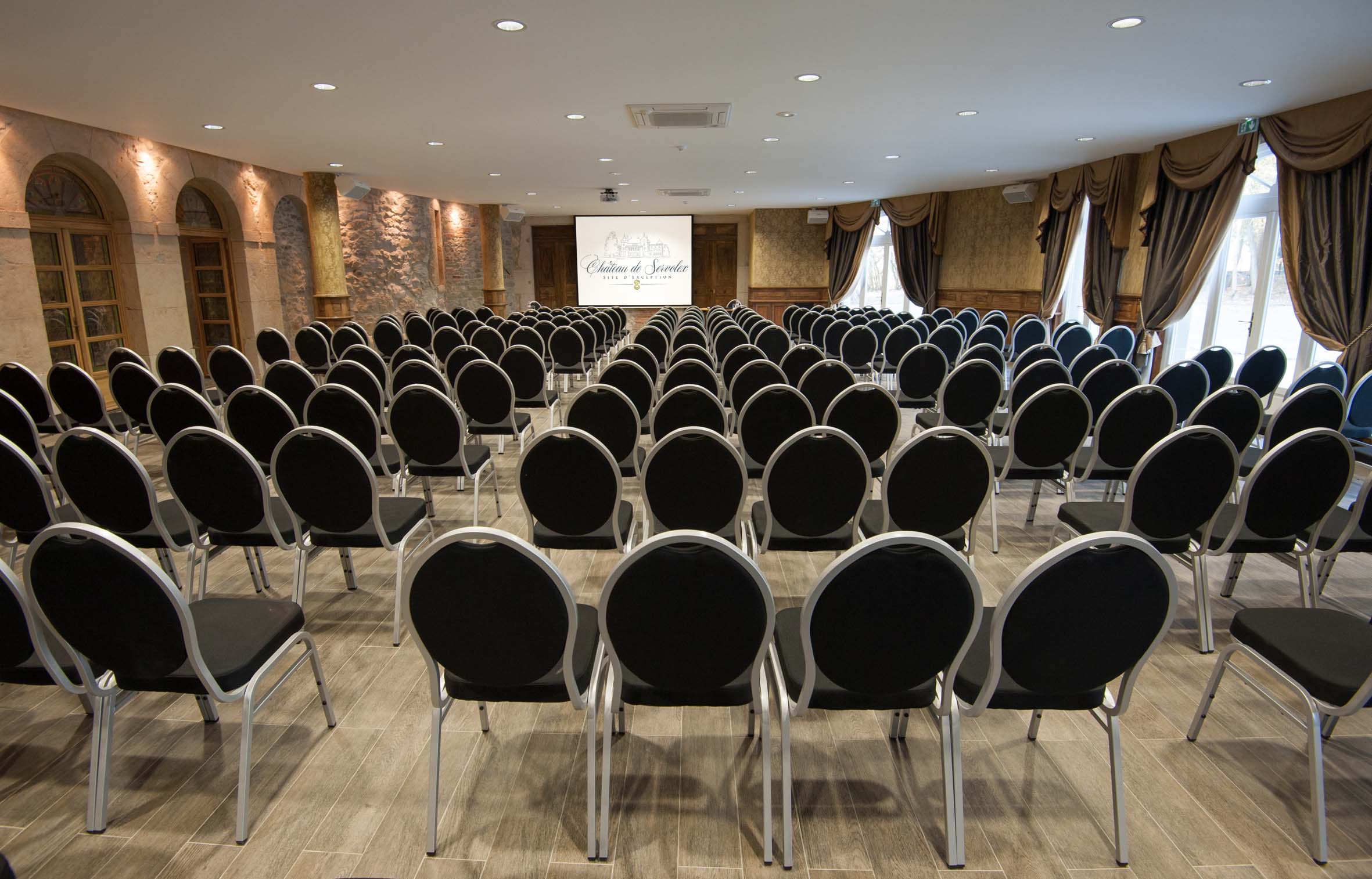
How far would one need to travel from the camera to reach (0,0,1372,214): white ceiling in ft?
13.1

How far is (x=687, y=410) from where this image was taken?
3988 millimetres

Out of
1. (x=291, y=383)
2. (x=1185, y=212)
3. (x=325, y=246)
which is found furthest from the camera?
(x=325, y=246)

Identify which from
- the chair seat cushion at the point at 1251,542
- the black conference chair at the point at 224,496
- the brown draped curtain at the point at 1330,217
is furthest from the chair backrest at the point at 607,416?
the brown draped curtain at the point at 1330,217

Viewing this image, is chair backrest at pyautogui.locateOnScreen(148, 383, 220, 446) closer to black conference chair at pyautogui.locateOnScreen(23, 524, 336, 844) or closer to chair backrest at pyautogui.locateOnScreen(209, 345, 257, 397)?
chair backrest at pyautogui.locateOnScreen(209, 345, 257, 397)

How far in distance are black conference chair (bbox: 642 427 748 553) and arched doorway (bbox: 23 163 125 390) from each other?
740cm

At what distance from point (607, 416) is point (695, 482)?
129 centimetres

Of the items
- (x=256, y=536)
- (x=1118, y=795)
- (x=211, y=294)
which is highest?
(x=211, y=294)

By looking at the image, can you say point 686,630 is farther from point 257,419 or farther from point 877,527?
point 257,419

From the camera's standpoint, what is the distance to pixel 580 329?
968 centimetres

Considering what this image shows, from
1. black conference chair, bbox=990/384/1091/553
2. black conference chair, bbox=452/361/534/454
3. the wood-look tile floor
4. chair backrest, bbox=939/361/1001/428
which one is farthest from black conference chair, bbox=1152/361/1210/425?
black conference chair, bbox=452/361/534/454

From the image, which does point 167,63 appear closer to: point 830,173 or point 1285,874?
point 1285,874

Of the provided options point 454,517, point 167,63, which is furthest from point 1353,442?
point 167,63

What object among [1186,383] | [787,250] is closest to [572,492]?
[1186,383]

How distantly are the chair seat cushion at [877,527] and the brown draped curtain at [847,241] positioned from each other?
14215 mm
